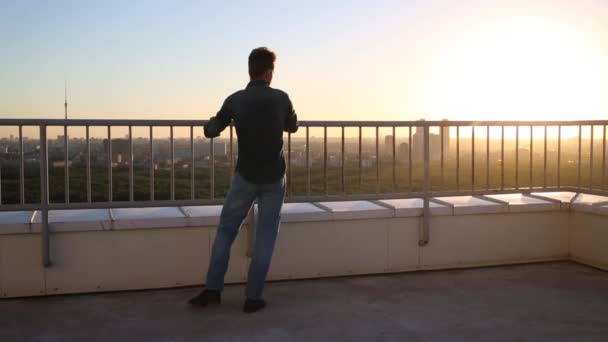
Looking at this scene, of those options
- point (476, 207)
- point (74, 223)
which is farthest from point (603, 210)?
point (74, 223)

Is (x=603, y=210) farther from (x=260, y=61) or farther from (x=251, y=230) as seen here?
(x=260, y=61)

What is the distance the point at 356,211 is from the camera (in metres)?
5.81

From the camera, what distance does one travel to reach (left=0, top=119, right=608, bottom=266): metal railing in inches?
202

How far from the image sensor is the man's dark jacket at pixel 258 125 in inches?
181

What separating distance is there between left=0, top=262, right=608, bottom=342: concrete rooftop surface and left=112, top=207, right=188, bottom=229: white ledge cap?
519mm

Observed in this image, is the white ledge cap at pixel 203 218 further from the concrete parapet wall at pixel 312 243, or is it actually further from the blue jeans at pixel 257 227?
the blue jeans at pixel 257 227

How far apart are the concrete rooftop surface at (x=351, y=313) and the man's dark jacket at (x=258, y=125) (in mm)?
998

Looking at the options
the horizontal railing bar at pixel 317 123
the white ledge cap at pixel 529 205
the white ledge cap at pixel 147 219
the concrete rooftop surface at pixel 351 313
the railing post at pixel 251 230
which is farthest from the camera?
the white ledge cap at pixel 529 205

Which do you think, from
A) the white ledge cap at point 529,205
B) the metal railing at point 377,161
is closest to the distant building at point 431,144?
the metal railing at point 377,161

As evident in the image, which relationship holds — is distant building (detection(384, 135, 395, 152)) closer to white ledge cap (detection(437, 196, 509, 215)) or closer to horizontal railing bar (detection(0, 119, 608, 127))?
horizontal railing bar (detection(0, 119, 608, 127))

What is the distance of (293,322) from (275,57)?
71.5 inches

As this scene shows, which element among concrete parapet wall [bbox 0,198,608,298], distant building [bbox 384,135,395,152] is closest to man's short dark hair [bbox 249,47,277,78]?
concrete parapet wall [bbox 0,198,608,298]

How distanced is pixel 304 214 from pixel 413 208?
1.05m

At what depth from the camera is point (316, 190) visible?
5.95m
